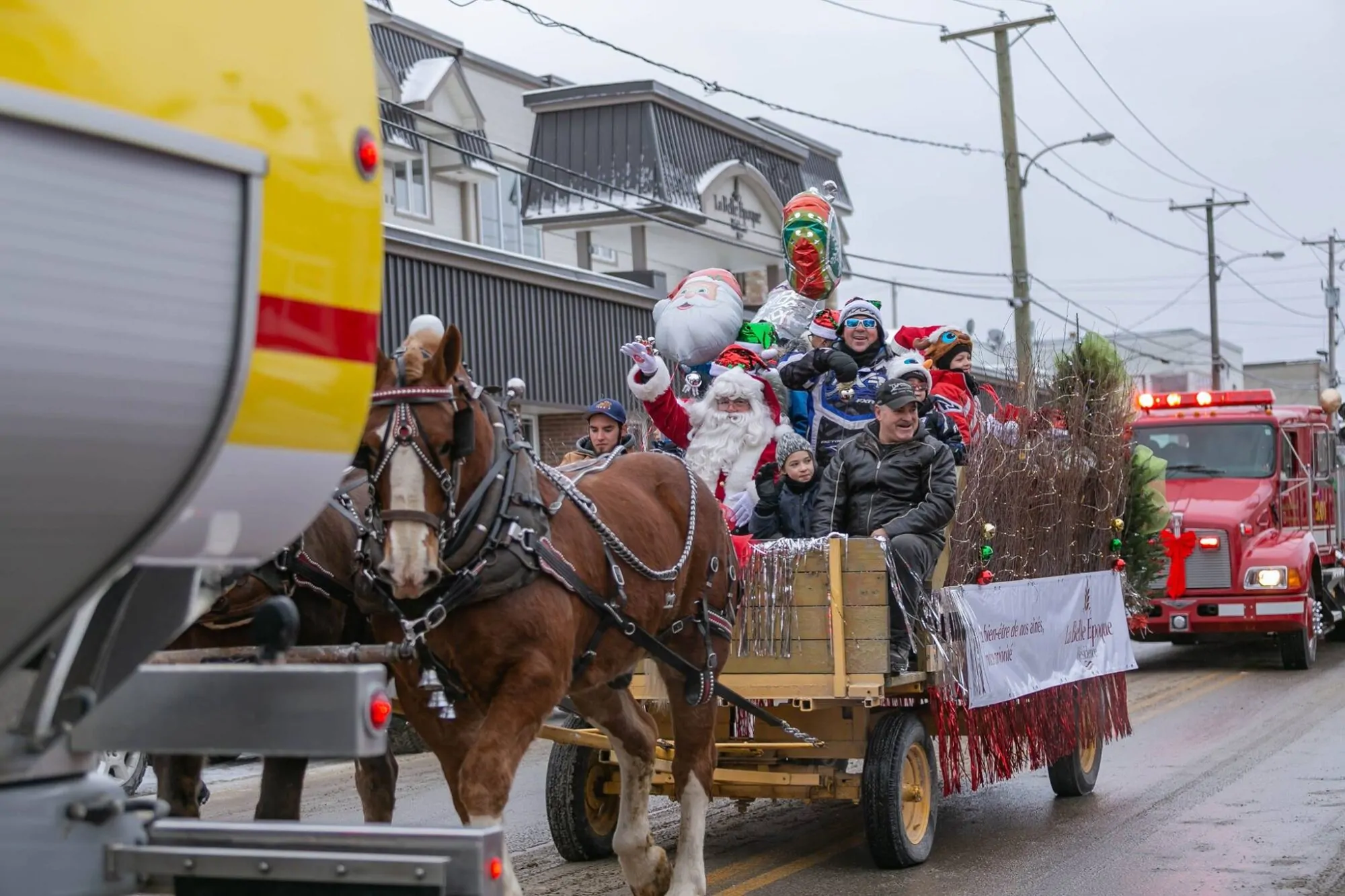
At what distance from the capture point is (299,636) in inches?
249

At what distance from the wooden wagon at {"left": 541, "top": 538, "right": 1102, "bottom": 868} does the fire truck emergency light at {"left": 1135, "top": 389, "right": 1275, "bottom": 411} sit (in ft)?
37.0

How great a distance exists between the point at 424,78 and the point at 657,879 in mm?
20868

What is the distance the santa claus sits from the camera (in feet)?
30.5

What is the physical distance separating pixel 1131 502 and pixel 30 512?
30.4 ft

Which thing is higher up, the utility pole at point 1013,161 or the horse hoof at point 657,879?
the utility pole at point 1013,161

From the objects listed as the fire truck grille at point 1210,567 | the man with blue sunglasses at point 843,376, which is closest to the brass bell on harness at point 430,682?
the man with blue sunglasses at point 843,376

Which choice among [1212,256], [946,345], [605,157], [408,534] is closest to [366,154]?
[408,534]

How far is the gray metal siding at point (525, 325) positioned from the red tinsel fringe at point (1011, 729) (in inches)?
343

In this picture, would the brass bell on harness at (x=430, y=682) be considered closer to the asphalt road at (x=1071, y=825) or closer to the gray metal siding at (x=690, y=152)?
the asphalt road at (x=1071, y=825)

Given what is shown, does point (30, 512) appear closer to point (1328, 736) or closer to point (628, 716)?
point (628, 716)

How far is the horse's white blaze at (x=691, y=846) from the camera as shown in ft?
22.1

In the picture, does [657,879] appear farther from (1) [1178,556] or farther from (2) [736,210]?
(2) [736,210]

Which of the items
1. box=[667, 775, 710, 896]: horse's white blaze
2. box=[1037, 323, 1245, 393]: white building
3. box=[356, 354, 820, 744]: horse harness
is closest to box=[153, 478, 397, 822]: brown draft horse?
box=[356, 354, 820, 744]: horse harness

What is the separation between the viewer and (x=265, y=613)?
9.82ft
